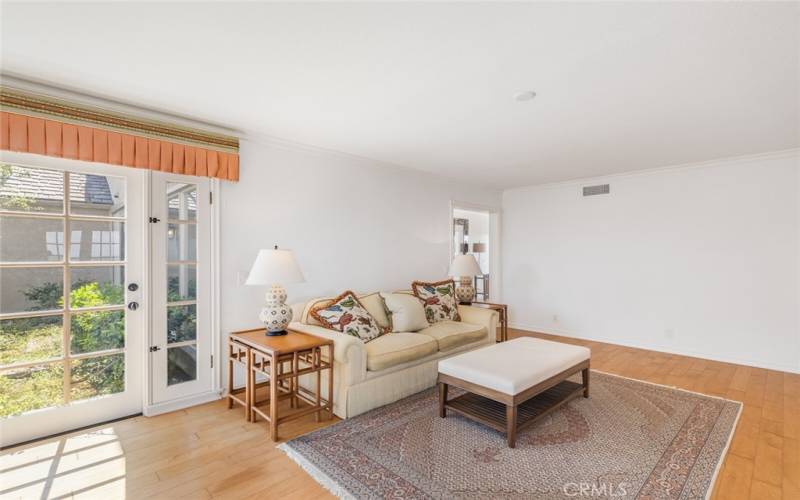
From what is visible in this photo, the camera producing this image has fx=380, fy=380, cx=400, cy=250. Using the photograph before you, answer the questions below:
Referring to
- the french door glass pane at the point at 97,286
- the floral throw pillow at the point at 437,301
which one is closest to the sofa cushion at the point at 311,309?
the floral throw pillow at the point at 437,301

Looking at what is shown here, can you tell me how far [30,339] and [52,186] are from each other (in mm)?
1014

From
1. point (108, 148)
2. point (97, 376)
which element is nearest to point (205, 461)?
point (97, 376)

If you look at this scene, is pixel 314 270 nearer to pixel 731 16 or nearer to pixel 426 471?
pixel 426 471

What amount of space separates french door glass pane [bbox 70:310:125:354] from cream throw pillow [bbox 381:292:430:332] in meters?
2.20

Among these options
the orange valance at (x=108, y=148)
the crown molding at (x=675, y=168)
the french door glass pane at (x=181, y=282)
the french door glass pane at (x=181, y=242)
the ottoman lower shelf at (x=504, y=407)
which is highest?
the crown molding at (x=675, y=168)

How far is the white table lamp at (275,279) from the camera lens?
280 centimetres

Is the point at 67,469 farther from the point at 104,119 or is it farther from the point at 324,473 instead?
the point at 104,119

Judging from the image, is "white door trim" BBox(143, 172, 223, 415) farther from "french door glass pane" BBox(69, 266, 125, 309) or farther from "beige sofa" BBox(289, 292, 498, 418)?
"beige sofa" BBox(289, 292, 498, 418)

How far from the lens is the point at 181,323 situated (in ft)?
10.1

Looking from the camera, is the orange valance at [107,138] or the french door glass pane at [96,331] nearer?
the orange valance at [107,138]

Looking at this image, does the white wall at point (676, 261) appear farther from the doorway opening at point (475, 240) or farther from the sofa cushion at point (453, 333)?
the sofa cushion at point (453, 333)

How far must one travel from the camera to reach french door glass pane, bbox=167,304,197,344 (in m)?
3.01

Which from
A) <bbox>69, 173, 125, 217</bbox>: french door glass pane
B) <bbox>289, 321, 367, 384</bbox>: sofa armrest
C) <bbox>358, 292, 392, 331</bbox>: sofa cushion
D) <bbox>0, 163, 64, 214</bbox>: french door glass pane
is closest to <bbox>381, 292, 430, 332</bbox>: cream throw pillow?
<bbox>358, 292, 392, 331</bbox>: sofa cushion

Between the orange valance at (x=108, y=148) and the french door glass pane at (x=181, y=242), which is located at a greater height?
the orange valance at (x=108, y=148)
